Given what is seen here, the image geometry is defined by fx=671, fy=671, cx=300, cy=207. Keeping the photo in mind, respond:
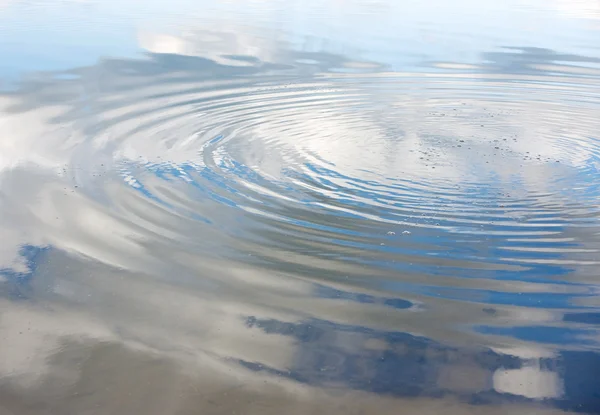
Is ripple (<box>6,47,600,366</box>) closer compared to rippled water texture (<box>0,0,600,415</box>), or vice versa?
rippled water texture (<box>0,0,600,415</box>)

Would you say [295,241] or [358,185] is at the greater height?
[358,185]

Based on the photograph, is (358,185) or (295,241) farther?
(358,185)

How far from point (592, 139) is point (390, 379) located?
6383 mm

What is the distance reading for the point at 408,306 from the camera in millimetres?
5277

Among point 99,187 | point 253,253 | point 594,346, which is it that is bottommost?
point 594,346

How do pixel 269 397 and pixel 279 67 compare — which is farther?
pixel 279 67

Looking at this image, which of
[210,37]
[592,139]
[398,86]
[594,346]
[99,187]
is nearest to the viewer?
[594,346]

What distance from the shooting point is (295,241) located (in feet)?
20.3

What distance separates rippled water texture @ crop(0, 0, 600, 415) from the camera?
4406 millimetres

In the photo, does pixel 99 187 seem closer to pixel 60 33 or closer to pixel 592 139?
pixel 592 139

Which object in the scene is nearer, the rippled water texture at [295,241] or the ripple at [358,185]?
the rippled water texture at [295,241]

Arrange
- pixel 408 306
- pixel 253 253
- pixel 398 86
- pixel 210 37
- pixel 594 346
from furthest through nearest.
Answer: pixel 210 37 → pixel 398 86 → pixel 253 253 → pixel 408 306 → pixel 594 346

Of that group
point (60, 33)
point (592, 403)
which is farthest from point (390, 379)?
point (60, 33)

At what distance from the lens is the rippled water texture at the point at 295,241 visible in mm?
4406
